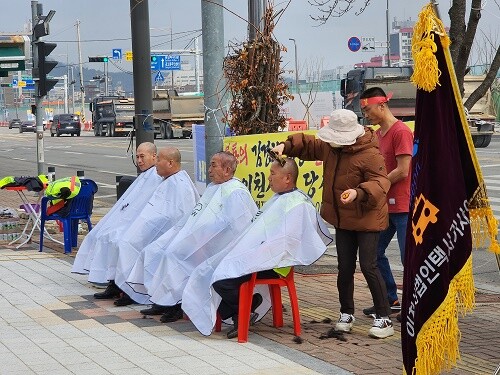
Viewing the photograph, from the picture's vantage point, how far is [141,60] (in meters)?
14.0

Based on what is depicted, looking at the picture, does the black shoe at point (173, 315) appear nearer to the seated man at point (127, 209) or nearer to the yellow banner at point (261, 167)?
the seated man at point (127, 209)

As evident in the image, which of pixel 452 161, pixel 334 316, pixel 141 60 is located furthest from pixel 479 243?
pixel 141 60

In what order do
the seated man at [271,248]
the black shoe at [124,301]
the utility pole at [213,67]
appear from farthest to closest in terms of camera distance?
the utility pole at [213,67] → the black shoe at [124,301] → the seated man at [271,248]

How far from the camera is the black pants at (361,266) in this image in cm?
762

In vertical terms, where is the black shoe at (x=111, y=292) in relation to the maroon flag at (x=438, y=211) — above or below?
below

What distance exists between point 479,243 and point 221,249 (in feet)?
9.54

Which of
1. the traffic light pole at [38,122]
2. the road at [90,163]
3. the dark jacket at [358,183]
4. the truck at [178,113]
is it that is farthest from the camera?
the truck at [178,113]

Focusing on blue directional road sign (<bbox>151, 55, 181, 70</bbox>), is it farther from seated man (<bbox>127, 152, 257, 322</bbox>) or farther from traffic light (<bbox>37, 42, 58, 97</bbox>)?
seated man (<bbox>127, 152, 257, 322</bbox>)

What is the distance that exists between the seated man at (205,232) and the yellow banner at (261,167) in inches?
60.7

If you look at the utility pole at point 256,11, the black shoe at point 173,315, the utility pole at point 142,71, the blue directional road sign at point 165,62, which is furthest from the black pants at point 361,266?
the blue directional road sign at point 165,62

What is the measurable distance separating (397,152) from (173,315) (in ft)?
7.44

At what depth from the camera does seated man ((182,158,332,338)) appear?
7.61 m

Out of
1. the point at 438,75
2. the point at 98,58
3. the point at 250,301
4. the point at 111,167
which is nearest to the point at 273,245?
the point at 250,301

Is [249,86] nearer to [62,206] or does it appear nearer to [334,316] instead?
[334,316]
